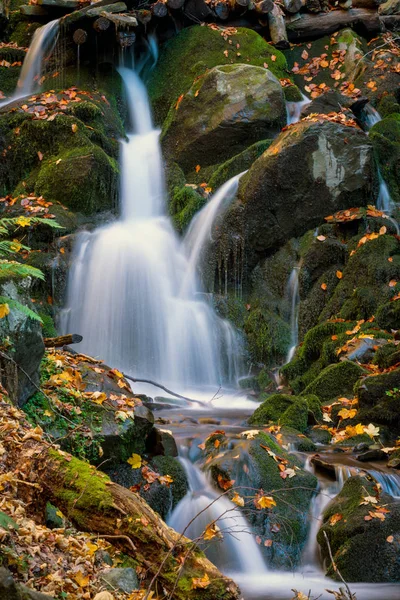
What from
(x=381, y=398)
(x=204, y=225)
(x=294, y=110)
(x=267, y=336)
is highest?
(x=294, y=110)

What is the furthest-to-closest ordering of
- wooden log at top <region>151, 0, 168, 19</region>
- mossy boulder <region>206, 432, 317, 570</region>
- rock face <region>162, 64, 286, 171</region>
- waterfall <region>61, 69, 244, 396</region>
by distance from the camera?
wooden log at top <region>151, 0, 168, 19</region> < rock face <region>162, 64, 286, 171</region> < waterfall <region>61, 69, 244, 396</region> < mossy boulder <region>206, 432, 317, 570</region>

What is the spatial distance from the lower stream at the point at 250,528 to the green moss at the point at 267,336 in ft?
11.1

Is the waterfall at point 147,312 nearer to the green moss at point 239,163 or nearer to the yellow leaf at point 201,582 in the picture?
the green moss at point 239,163

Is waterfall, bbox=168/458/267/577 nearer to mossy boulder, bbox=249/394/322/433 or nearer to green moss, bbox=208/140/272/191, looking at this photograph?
mossy boulder, bbox=249/394/322/433

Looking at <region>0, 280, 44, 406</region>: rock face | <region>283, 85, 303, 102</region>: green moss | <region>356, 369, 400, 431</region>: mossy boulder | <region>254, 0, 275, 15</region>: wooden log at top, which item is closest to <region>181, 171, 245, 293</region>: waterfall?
<region>283, 85, 303, 102</region>: green moss

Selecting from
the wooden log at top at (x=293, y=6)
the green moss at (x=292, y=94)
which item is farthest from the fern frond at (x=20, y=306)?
the wooden log at top at (x=293, y=6)

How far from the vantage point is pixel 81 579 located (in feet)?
10.6

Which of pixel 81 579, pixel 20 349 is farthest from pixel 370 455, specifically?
pixel 81 579

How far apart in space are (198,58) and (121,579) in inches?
544

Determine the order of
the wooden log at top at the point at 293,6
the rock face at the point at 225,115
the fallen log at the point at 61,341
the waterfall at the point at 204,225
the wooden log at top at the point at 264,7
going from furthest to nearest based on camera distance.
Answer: the wooden log at top at the point at 293,6, the wooden log at top at the point at 264,7, the rock face at the point at 225,115, the waterfall at the point at 204,225, the fallen log at the point at 61,341

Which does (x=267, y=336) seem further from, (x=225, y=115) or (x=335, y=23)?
(x=335, y=23)

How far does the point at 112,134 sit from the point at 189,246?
11.5ft

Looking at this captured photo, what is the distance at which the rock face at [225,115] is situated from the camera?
13.0 meters

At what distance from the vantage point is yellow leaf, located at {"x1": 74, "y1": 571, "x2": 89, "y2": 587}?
3205mm
